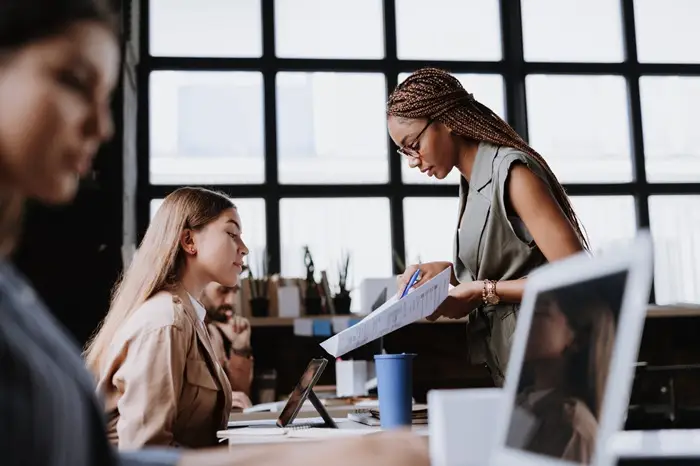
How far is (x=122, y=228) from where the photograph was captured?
3986mm

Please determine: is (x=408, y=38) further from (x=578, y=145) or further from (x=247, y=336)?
(x=247, y=336)

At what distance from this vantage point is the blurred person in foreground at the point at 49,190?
498mm

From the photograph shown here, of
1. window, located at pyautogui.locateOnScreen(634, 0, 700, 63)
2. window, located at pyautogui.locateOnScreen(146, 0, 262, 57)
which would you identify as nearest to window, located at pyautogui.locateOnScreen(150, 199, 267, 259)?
window, located at pyautogui.locateOnScreen(146, 0, 262, 57)

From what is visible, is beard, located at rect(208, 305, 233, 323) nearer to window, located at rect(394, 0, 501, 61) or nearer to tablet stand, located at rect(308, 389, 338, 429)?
tablet stand, located at rect(308, 389, 338, 429)

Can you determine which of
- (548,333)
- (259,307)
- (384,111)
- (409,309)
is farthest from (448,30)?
(548,333)

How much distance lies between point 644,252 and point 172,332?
132cm

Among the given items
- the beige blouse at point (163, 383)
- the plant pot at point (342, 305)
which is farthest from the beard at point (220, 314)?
the beige blouse at point (163, 383)

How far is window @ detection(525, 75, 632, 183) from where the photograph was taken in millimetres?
5215

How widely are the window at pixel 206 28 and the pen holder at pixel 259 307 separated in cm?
172

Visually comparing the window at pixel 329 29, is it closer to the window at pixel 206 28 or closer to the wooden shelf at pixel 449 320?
the window at pixel 206 28

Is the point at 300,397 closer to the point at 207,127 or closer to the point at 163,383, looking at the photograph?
the point at 163,383

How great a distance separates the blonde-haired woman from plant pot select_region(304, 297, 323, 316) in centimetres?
179

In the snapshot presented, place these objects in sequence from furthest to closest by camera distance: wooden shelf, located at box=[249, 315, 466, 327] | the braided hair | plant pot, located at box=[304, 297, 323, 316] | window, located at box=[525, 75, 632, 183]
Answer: window, located at box=[525, 75, 632, 183] → plant pot, located at box=[304, 297, 323, 316] → wooden shelf, located at box=[249, 315, 466, 327] → the braided hair

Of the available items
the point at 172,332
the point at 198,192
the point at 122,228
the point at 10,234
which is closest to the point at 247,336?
the point at 122,228
